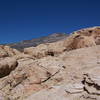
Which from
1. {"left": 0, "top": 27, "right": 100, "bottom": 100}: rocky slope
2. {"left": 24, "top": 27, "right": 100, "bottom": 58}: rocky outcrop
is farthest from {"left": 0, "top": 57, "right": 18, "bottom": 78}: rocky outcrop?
{"left": 24, "top": 27, "right": 100, "bottom": 58}: rocky outcrop

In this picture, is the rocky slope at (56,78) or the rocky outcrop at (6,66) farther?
the rocky outcrop at (6,66)

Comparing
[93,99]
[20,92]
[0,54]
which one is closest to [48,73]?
[20,92]

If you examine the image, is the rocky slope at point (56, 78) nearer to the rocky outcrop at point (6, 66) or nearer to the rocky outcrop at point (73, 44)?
the rocky outcrop at point (6, 66)

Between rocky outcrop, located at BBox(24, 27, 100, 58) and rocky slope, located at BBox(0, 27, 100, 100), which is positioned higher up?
rocky outcrop, located at BBox(24, 27, 100, 58)

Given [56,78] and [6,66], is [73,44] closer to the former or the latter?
[6,66]

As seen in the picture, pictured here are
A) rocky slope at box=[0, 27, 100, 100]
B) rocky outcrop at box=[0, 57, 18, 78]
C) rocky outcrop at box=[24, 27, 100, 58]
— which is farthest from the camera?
rocky outcrop at box=[24, 27, 100, 58]

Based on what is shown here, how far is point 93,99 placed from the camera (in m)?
16.9

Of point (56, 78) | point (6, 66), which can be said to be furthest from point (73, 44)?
point (56, 78)

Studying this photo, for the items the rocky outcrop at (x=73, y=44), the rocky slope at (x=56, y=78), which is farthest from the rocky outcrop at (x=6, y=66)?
the rocky outcrop at (x=73, y=44)

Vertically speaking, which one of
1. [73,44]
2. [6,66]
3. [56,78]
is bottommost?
[56,78]

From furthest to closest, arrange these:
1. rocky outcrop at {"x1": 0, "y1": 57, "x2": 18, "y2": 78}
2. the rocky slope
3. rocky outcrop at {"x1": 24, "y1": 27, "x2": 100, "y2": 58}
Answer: rocky outcrop at {"x1": 24, "y1": 27, "x2": 100, "y2": 58}
rocky outcrop at {"x1": 0, "y1": 57, "x2": 18, "y2": 78}
the rocky slope

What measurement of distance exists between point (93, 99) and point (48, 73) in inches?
308

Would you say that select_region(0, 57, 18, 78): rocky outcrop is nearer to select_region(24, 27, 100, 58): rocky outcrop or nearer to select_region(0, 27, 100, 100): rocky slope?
select_region(0, 27, 100, 100): rocky slope

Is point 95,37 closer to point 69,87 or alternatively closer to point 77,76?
point 77,76
